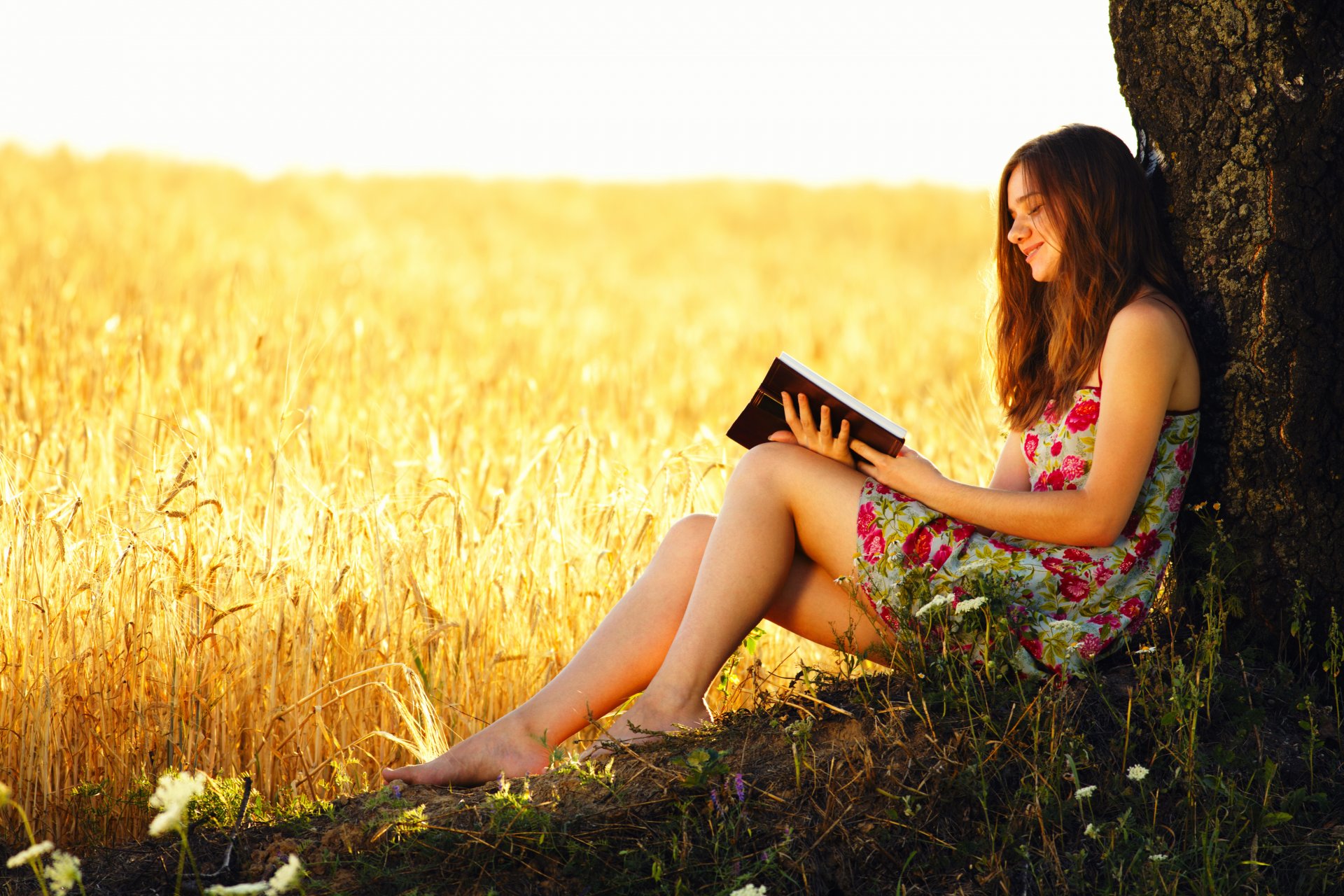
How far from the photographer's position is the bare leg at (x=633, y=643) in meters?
2.46

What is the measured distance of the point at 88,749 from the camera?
2.64 m

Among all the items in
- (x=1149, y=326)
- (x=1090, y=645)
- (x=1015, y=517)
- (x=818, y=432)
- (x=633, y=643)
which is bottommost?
(x=633, y=643)

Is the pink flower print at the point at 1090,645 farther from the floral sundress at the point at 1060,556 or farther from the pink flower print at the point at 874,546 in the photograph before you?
the pink flower print at the point at 874,546

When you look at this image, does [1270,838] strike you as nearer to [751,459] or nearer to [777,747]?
[777,747]

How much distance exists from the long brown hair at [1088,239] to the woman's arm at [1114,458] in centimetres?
9

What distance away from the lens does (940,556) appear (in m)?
2.34

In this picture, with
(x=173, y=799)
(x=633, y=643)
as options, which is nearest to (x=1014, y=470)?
(x=633, y=643)

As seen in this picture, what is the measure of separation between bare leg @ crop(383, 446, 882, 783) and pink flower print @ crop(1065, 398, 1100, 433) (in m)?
0.56

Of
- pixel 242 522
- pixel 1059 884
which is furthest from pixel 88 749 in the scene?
pixel 1059 884

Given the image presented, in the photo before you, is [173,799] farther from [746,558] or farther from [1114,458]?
[1114,458]

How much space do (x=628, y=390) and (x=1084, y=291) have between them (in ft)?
11.8

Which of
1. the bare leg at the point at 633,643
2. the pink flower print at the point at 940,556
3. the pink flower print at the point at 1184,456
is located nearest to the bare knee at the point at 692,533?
the bare leg at the point at 633,643

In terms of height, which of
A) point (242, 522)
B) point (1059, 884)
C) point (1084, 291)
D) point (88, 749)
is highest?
point (1084, 291)

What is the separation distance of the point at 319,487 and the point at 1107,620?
8.10 feet
